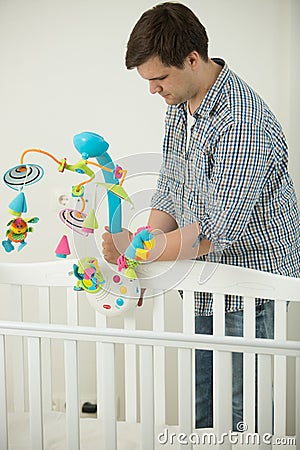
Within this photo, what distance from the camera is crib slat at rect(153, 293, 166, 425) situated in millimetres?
1576

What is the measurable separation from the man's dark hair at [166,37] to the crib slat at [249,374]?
54 cm

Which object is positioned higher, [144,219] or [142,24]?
[142,24]

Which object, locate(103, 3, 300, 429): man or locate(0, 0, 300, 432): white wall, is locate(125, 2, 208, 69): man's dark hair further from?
locate(0, 0, 300, 432): white wall

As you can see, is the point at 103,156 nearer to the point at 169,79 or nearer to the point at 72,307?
the point at 169,79

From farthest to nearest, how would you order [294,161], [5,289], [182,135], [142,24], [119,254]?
[5,289], [294,161], [182,135], [119,254], [142,24]

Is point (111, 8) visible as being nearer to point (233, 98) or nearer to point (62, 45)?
point (62, 45)

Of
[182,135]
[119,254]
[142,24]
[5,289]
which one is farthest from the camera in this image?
[5,289]

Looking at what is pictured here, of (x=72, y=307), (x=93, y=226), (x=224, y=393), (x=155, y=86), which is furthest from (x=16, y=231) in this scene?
(x=224, y=393)

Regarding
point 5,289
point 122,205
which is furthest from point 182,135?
point 5,289

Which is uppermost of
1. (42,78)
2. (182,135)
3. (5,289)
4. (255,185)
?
(42,78)

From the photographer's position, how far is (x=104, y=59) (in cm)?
201

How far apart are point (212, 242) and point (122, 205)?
24 cm

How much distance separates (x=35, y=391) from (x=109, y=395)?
15cm

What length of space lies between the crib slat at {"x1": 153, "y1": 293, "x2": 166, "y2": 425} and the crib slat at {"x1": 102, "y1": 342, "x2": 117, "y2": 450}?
30 centimetres
